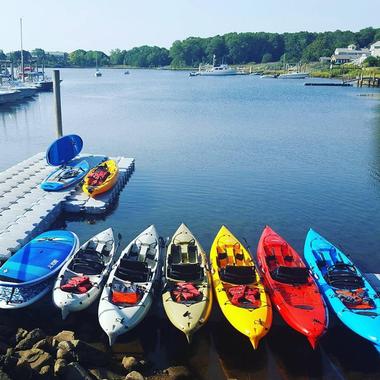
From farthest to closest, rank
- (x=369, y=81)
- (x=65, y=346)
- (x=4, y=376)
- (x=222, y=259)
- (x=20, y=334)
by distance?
(x=369, y=81)
(x=222, y=259)
(x=20, y=334)
(x=65, y=346)
(x=4, y=376)

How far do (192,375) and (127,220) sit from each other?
13.6 metres

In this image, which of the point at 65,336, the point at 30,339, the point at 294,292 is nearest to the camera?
the point at 30,339

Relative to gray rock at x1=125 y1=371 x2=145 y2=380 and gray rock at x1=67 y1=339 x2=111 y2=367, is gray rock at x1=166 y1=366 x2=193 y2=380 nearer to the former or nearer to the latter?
gray rock at x1=125 y1=371 x2=145 y2=380

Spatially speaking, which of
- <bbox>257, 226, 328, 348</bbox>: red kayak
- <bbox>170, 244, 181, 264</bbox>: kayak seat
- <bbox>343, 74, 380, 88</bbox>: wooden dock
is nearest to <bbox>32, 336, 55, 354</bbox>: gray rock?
<bbox>170, 244, 181, 264</bbox>: kayak seat

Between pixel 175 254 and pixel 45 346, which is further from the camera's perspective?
pixel 175 254

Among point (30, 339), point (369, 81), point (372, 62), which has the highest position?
point (372, 62)

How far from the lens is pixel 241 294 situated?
15.1 m

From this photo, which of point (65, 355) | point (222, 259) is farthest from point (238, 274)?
point (65, 355)

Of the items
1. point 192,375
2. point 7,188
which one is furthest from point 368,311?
point 7,188

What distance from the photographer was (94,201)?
2623 cm

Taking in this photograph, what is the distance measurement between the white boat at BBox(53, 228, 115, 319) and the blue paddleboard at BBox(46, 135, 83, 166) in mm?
13387

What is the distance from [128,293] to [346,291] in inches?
323

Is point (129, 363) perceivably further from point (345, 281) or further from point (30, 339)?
point (345, 281)

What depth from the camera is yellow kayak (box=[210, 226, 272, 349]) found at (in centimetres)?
1380
